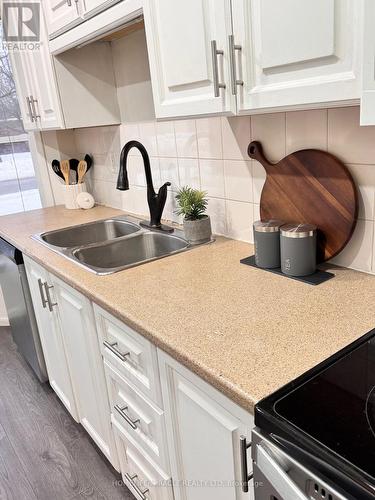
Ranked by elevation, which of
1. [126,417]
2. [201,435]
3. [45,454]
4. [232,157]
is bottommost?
[45,454]

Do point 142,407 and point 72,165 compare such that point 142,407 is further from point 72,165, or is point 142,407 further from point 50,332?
point 72,165

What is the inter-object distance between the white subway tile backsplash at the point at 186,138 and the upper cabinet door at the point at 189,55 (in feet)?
1.34

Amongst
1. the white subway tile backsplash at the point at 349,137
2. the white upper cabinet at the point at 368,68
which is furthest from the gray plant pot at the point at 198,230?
the white upper cabinet at the point at 368,68

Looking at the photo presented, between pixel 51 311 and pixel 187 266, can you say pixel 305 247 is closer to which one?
pixel 187 266

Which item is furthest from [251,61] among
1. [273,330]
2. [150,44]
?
[273,330]

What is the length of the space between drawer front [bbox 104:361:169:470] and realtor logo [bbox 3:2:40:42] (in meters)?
1.65

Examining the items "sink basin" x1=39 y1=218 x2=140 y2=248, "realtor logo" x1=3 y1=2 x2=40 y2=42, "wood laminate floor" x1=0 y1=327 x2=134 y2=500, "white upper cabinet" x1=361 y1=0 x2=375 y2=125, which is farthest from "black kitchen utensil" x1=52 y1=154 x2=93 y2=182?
"white upper cabinet" x1=361 y1=0 x2=375 y2=125

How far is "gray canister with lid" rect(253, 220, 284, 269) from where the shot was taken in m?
1.30

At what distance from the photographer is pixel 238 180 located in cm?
157

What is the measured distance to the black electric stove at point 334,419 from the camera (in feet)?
1.94

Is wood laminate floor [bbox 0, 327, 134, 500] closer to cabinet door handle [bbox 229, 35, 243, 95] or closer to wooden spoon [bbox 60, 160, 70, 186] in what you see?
wooden spoon [bbox 60, 160, 70, 186]

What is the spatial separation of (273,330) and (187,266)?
1.76 ft

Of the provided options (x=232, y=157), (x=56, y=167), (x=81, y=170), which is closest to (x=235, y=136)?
(x=232, y=157)

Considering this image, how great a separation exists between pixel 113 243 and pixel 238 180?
63 cm
